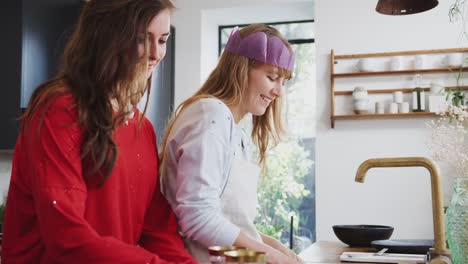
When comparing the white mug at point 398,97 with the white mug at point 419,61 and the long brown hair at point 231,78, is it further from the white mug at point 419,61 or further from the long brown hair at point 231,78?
the long brown hair at point 231,78

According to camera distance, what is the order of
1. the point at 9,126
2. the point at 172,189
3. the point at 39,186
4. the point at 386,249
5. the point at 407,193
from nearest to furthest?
the point at 39,186 → the point at 172,189 → the point at 386,249 → the point at 9,126 → the point at 407,193

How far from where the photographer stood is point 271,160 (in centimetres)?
519

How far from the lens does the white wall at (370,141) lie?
176 inches

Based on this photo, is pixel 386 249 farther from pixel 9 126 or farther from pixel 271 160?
pixel 271 160

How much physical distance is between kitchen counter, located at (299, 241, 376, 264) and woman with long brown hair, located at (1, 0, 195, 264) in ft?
2.83

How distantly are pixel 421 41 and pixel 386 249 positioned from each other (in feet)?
9.29

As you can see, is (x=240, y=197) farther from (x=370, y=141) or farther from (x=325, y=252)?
(x=370, y=141)

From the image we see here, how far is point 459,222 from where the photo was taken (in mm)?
1530

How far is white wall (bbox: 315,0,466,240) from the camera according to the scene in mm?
4465

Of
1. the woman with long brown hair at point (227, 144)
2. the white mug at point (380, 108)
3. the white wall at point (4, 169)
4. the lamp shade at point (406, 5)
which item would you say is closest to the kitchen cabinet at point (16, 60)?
the white wall at point (4, 169)

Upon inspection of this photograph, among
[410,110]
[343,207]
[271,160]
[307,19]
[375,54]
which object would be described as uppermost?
[307,19]

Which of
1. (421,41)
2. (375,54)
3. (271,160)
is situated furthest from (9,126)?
(421,41)

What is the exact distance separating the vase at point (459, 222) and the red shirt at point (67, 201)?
792 millimetres

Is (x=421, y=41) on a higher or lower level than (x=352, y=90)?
higher
